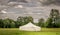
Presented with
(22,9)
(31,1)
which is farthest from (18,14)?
(31,1)

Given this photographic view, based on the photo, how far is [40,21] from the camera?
226cm

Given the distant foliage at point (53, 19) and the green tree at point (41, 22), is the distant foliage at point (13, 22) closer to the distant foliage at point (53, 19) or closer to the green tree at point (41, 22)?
the green tree at point (41, 22)

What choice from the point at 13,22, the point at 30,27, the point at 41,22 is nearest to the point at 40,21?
the point at 41,22

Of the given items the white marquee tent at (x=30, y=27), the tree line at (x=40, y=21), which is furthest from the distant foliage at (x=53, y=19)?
the white marquee tent at (x=30, y=27)

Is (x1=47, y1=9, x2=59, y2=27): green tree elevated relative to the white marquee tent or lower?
elevated

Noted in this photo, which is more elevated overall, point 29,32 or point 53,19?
point 53,19

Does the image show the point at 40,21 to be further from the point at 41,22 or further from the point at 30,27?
the point at 30,27

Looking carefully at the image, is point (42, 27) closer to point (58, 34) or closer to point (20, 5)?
point (58, 34)

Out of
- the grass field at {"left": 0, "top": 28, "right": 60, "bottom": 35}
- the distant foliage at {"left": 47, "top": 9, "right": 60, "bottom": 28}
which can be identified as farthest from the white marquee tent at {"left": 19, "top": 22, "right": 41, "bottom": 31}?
the distant foliage at {"left": 47, "top": 9, "right": 60, "bottom": 28}

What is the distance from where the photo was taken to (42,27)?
2258mm

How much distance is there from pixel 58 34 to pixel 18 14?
0.54m

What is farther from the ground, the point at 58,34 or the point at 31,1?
the point at 31,1

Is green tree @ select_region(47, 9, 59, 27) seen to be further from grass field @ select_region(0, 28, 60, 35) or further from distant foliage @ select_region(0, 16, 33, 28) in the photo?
distant foliage @ select_region(0, 16, 33, 28)

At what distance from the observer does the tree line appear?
2.26 m
